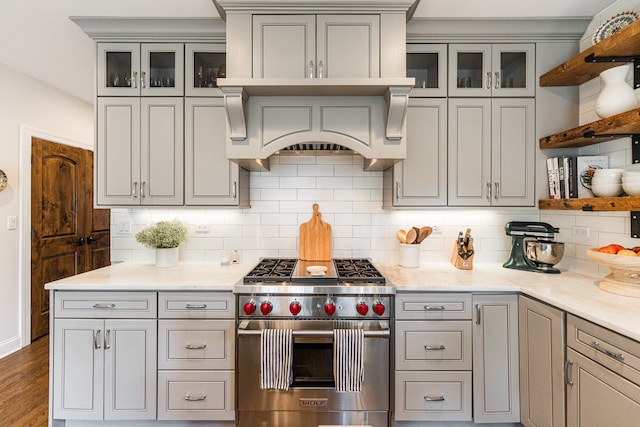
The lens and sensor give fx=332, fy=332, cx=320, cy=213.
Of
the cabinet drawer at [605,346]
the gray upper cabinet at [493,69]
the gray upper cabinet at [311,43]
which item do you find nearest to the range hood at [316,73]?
the gray upper cabinet at [311,43]

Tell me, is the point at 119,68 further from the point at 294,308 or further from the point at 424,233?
the point at 424,233

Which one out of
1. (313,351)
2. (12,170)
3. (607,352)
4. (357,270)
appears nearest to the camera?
(607,352)

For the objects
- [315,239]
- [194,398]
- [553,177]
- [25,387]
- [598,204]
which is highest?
[553,177]

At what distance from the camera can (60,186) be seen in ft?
12.4

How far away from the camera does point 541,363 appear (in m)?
1.78

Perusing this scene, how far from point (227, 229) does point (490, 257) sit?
2135 millimetres

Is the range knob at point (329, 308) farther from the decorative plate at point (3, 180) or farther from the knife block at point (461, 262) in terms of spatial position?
the decorative plate at point (3, 180)

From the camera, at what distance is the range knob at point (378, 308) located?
194 cm

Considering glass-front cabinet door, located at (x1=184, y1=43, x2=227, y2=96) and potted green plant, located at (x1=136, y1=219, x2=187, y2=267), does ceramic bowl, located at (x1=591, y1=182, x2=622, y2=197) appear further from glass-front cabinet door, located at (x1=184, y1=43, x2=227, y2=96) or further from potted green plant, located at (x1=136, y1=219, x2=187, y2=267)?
potted green plant, located at (x1=136, y1=219, x2=187, y2=267)

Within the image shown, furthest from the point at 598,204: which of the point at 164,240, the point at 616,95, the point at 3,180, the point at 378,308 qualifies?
the point at 3,180

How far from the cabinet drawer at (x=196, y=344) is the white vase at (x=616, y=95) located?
248cm

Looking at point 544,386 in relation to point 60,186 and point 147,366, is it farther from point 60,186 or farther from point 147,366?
point 60,186

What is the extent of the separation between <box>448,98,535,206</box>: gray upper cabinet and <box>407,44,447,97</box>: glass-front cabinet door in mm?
161

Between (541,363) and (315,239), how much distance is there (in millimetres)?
1618
